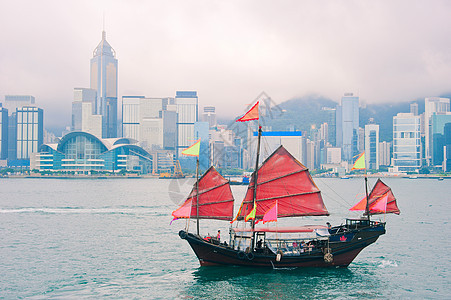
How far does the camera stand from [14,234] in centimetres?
5375

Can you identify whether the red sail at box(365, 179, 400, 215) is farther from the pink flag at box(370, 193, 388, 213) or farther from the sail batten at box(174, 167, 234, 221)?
the sail batten at box(174, 167, 234, 221)

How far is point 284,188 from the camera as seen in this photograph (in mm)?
39750

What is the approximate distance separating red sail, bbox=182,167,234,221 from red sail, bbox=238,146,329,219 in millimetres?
1323

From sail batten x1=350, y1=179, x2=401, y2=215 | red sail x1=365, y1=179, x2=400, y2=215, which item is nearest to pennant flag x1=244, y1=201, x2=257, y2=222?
sail batten x1=350, y1=179, x2=401, y2=215

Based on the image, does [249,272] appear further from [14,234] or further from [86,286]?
[14,234]

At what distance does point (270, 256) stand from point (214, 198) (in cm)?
628

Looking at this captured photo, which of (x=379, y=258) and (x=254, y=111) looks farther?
(x=379, y=258)

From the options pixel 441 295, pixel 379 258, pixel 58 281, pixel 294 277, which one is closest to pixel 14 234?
pixel 58 281

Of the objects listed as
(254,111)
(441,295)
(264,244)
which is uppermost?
(254,111)

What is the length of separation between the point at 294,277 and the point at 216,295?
6693 millimetres

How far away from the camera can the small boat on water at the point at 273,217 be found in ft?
121

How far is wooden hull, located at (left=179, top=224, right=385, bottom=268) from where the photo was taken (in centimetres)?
3645

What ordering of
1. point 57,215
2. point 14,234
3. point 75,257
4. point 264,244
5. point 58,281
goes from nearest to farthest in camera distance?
point 58,281 < point 264,244 < point 75,257 < point 14,234 < point 57,215

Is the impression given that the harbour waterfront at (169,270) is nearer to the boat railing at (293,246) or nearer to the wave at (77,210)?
the boat railing at (293,246)
